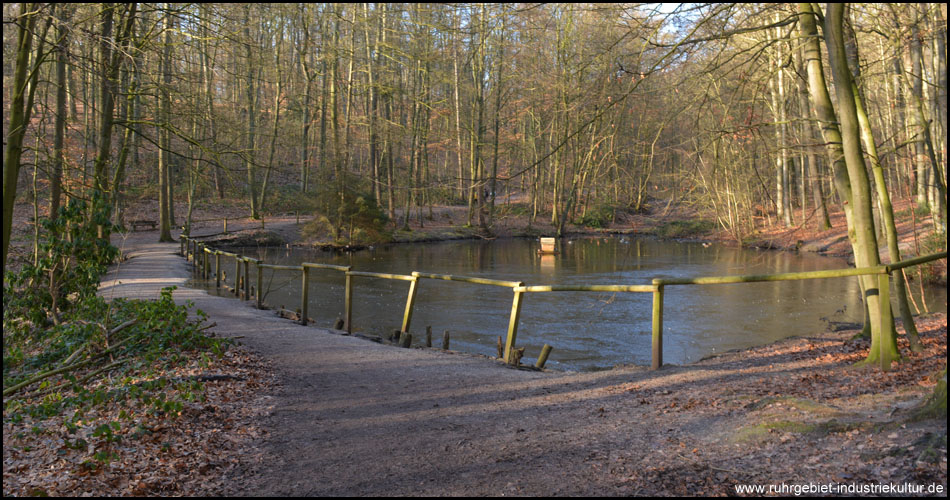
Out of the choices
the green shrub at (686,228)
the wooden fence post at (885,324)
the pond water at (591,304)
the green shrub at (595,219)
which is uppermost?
the green shrub at (595,219)

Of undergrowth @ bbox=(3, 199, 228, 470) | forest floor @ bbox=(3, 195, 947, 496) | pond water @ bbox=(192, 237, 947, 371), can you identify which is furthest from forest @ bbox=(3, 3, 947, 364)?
pond water @ bbox=(192, 237, 947, 371)

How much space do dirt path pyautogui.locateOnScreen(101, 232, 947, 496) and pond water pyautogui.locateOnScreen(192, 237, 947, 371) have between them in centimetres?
221

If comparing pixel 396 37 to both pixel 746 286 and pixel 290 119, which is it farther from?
pixel 746 286

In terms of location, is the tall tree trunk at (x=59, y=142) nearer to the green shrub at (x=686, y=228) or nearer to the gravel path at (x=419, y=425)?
the gravel path at (x=419, y=425)

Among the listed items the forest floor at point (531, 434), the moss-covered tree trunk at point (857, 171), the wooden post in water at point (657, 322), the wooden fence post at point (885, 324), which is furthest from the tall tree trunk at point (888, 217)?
the wooden post in water at point (657, 322)

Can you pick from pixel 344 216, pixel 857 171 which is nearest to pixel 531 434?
pixel 857 171

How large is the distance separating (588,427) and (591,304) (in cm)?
1093

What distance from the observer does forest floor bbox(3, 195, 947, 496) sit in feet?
12.6

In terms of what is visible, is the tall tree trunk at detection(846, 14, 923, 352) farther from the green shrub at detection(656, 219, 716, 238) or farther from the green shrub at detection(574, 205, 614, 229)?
the green shrub at detection(574, 205, 614, 229)

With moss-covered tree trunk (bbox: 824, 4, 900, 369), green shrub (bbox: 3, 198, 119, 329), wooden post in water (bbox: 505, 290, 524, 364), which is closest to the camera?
moss-covered tree trunk (bbox: 824, 4, 900, 369)

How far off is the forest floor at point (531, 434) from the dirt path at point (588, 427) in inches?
0.7

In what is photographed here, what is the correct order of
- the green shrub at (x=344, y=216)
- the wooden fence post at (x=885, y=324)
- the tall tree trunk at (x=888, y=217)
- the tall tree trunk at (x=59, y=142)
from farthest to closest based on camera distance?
the green shrub at (x=344, y=216) → the tall tree trunk at (x=59, y=142) → the tall tree trunk at (x=888, y=217) → the wooden fence post at (x=885, y=324)

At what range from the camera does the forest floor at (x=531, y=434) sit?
3.84 metres

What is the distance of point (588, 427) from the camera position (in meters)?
5.14
